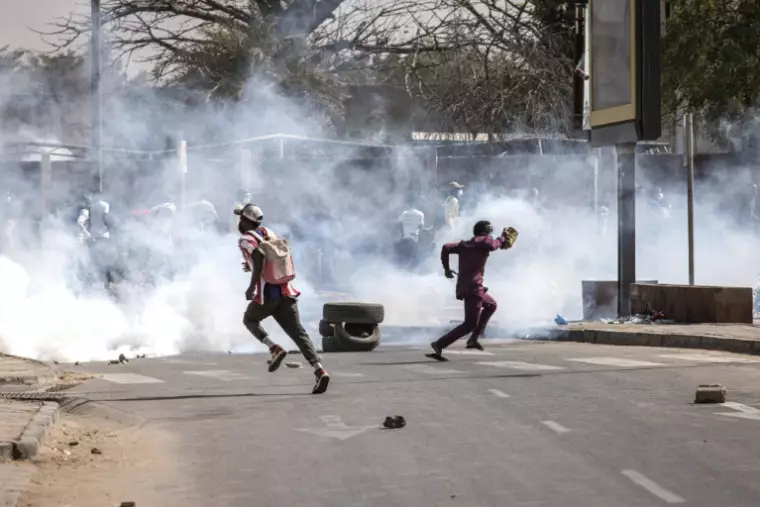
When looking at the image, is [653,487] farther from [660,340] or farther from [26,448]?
[660,340]

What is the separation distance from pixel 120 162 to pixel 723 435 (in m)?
27.9

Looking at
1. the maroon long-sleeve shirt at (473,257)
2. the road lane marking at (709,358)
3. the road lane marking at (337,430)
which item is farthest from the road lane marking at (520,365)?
the road lane marking at (337,430)

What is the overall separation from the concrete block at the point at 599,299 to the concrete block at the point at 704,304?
2107mm

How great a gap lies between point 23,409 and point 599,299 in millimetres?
14650

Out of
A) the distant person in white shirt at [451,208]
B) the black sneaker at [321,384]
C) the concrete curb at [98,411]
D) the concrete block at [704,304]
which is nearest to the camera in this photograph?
the concrete curb at [98,411]

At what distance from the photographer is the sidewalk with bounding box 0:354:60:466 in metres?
9.66

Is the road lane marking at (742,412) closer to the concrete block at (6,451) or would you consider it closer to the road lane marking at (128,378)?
the concrete block at (6,451)

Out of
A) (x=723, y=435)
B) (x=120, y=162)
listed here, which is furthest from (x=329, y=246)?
(x=723, y=435)

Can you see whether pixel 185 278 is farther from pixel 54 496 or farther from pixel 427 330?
pixel 54 496

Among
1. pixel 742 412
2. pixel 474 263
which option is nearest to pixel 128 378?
pixel 474 263

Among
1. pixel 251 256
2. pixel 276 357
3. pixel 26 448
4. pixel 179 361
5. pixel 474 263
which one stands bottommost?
pixel 179 361

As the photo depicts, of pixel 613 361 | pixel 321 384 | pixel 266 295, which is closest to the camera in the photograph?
pixel 321 384

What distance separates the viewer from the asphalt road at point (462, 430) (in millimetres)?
8375

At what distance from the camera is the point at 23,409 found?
11.7 meters
